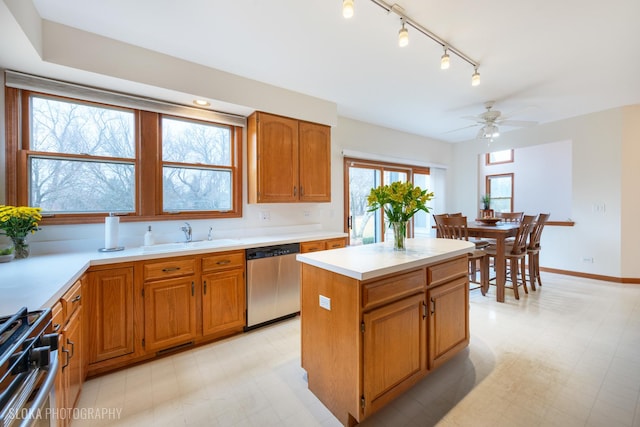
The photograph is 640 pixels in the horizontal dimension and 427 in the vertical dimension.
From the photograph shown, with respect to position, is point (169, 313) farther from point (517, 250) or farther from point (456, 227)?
point (517, 250)

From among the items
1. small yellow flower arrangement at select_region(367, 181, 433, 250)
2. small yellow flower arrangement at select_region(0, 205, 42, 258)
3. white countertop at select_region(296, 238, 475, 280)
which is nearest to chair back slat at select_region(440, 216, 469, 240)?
white countertop at select_region(296, 238, 475, 280)

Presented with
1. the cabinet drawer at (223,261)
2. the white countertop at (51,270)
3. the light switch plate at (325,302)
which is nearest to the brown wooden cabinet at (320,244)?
the white countertop at (51,270)

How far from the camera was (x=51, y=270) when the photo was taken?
65.1 inches

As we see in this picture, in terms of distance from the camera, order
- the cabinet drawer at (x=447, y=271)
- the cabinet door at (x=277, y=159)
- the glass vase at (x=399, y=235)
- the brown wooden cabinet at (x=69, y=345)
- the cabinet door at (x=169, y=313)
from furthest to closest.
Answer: the cabinet door at (x=277, y=159), the cabinet door at (x=169, y=313), the glass vase at (x=399, y=235), the cabinet drawer at (x=447, y=271), the brown wooden cabinet at (x=69, y=345)

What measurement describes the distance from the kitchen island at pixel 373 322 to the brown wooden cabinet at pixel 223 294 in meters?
1.03

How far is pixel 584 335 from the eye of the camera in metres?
2.51

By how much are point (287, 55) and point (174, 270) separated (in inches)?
87.6

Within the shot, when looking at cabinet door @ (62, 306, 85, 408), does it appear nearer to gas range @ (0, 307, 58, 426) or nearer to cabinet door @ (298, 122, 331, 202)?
gas range @ (0, 307, 58, 426)

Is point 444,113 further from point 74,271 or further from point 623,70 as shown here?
point 74,271

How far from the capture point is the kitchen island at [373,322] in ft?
4.75

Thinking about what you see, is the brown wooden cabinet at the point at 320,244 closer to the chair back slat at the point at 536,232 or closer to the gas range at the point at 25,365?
the gas range at the point at 25,365

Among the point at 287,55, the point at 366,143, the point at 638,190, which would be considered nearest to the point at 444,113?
the point at 366,143

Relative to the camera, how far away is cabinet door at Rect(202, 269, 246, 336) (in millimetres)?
2428

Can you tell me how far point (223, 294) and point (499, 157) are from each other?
22.6 feet
